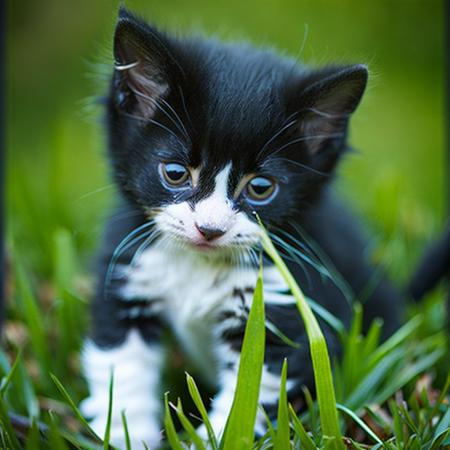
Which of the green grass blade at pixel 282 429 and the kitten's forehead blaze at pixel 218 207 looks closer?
the green grass blade at pixel 282 429

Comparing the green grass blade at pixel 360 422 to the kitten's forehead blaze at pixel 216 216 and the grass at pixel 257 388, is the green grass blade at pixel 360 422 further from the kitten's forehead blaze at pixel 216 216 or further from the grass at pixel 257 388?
the kitten's forehead blaze at pixel 216 216

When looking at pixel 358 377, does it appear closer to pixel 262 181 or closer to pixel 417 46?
pixel 262 181

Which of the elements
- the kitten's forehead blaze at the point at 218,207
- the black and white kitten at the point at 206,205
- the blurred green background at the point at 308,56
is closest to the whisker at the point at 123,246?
the black and white kitten at the point at 206,205

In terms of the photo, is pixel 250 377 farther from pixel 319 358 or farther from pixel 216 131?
pixel 216 131

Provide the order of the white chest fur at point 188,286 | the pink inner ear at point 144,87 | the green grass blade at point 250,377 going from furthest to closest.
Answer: the white chest fur at point 188,286
the pink inner ear at point 144,87
the green grass blade at point 250,377

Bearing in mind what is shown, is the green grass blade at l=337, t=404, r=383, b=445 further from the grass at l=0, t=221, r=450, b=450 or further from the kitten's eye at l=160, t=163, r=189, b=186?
the kitten's eye at l=160, t=163, r=189, b=186

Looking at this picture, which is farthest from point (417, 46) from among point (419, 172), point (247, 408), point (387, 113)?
point (247, 408)
